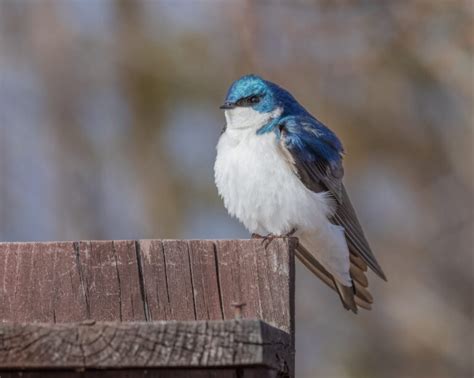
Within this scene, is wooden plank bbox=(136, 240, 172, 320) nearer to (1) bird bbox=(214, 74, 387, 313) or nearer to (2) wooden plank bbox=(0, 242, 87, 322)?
(2) wooden plank bbox=(0, 242, 87, 322)

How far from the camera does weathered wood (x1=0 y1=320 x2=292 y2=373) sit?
2.72 meters

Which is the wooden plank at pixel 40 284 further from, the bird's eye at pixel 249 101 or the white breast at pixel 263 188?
the bird's eye at pixel 249 101

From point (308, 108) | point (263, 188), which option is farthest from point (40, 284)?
point (308, 108)

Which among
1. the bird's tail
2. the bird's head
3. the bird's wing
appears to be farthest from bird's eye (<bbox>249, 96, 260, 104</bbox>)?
the bird's tail

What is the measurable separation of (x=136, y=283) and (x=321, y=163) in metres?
1.72

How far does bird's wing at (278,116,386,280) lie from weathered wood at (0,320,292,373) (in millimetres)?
1955

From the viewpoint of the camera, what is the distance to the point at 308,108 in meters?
7.98

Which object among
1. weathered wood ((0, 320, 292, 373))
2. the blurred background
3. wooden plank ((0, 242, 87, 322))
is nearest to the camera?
weathered wood ((0, 320, 292, 373))

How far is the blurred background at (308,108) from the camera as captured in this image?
7547 mm

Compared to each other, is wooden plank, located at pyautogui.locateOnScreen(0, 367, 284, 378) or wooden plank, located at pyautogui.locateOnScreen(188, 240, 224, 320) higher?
wooden plank, located at pyautogui.locateOnScreen(188, 240, 224, 320)

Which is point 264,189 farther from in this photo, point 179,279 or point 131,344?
point 131,344

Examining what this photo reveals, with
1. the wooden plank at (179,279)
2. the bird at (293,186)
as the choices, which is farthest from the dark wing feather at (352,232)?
the wooden plank at (179,279)

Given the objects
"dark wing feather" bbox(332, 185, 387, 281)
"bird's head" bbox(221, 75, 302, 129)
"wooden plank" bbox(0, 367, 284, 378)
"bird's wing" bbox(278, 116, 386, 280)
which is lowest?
"wooden plank" bbox(0, 367, 284, 378)

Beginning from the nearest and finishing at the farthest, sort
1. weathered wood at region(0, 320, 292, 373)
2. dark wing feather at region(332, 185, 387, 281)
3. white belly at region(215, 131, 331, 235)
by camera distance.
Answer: weathered wood at region(0, 320, 292, 373), white belly at region(215, 131, 331, 235), dark wing feather at region(332, 185, 387, 281)
